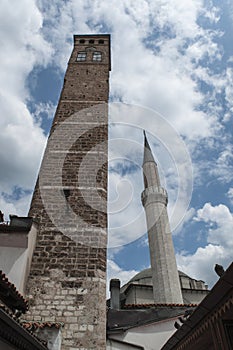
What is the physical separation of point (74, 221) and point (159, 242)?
13349mm

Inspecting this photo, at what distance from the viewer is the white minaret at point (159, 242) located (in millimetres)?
17203

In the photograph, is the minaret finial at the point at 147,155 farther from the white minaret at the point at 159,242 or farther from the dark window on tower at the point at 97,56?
the dark window on tower at the point at 97,56

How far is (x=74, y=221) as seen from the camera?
22.5ft

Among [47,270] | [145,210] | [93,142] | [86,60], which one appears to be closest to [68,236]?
[47,270]

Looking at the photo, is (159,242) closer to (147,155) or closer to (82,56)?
(147,155)

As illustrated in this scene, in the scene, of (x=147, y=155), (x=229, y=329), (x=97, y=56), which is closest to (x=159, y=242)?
(x=147, y=155)

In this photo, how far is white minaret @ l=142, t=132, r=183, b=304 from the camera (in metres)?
17.2

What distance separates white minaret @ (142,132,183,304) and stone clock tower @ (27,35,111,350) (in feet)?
39.7

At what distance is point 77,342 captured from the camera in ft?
17.1

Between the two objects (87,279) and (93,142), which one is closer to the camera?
(87,279)

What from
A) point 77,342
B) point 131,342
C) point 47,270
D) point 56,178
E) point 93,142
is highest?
point 93,142

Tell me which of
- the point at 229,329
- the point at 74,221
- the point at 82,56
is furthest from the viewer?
the point at 82,56

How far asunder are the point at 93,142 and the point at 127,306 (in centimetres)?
720

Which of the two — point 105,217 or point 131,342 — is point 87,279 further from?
point 131,342
